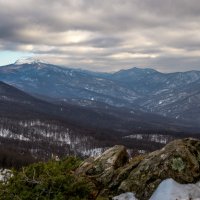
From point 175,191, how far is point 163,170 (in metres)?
1.88

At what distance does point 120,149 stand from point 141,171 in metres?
3.67

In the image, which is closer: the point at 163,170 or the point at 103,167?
the point at 163,170

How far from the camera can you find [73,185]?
18.8 meters

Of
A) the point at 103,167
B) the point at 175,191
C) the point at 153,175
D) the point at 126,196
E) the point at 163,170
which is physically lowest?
the point at 126,196

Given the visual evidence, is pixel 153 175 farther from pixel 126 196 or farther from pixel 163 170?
pixel 126 196

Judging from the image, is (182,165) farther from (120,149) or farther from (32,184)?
(32,184)

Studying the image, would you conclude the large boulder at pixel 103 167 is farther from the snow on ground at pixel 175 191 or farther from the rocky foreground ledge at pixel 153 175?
the snow on ground at pixel 175 191

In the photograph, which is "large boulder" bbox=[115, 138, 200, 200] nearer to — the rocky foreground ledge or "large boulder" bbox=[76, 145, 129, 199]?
the rocky foreground ledge

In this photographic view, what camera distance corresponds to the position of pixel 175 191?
1942 cm

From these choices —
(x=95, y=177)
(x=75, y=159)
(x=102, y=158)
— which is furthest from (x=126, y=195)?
(x=75, y=159)

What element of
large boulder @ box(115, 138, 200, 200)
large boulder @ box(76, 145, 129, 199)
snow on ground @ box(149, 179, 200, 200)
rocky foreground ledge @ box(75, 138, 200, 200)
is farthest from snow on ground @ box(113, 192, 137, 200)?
snow on ground @ box(149, 179, 200, 200)

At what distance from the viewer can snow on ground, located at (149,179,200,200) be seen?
19.0 metres

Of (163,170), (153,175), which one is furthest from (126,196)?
(163,170)

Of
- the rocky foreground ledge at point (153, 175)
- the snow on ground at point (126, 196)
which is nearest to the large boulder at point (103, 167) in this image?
the rocky foreground ledge at point (153, 175)
